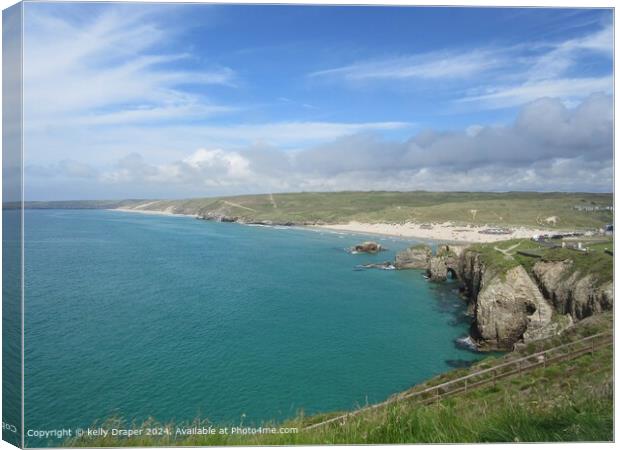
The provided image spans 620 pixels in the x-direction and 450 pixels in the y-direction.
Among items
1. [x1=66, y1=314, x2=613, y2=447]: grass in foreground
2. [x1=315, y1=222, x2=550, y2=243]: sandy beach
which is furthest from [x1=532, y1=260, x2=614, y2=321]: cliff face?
[x1=66, y1=314, x2=613, y2=447]: grass in foreground

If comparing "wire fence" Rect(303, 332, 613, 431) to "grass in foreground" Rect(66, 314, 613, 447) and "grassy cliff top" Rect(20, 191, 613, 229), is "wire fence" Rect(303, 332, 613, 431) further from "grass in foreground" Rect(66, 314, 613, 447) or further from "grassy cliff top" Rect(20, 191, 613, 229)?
"grassy cliff top" Rect(20, 191, 613, 229)

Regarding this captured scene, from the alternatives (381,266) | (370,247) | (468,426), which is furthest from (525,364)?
(370,247)

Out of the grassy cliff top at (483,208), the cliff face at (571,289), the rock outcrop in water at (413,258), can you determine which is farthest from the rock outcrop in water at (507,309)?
the rock outcrop in water at (413,258)

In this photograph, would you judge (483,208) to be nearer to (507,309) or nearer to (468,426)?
(507,309)

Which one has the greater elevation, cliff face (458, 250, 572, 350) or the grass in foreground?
the grass in foreground

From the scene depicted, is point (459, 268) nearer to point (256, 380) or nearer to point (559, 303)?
point (559, 303)
